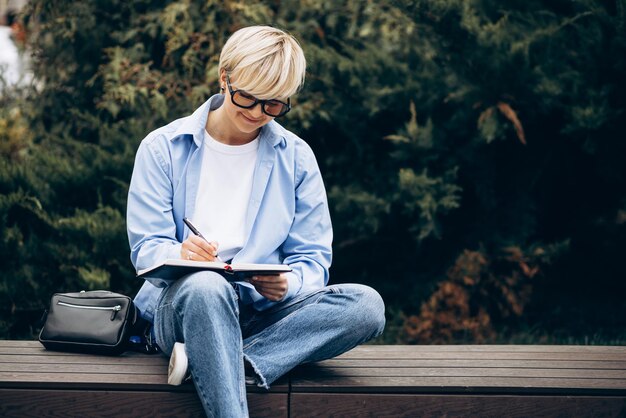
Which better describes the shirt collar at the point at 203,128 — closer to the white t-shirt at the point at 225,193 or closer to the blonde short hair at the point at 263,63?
the white t-shirt at the point at 225,193

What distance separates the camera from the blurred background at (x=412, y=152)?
419 centimetres

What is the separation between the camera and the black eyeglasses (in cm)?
281

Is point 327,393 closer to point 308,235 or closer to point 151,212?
point 308,235

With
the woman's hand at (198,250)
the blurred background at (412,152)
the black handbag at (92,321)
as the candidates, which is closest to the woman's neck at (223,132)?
the woman's hand at (198,250)

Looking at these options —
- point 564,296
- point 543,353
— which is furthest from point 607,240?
point 543,353

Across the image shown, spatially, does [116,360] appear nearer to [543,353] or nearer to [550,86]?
[543,353]

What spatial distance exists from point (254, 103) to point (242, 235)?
1.55ft

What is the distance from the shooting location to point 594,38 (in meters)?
4.09

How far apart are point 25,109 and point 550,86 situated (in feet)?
10.4

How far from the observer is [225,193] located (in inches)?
117

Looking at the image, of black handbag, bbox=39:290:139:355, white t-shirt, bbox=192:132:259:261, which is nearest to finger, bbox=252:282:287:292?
white t-shirt, bbox=192:132:259:261

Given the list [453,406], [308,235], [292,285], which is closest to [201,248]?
[292,285]

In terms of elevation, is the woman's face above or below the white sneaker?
above

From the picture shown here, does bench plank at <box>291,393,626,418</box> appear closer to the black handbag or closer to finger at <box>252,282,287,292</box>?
finger at <box>252,282,287,292</box>
